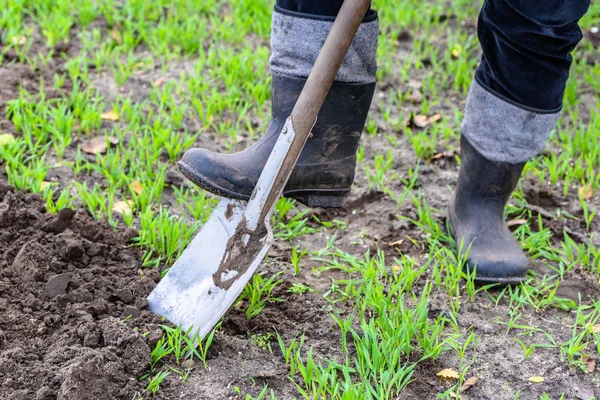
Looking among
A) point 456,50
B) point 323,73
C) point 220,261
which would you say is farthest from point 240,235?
point 456,50

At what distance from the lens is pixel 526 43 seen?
2.22m

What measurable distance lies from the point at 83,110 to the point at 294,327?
1.62 metres

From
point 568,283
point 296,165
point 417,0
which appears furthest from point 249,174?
point 417,0

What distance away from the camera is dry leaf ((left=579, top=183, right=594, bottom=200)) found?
3.01m

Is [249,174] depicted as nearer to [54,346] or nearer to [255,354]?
[255,354]

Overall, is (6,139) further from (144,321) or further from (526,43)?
(526,43)

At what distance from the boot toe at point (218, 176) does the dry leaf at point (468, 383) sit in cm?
81

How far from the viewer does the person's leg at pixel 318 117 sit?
2156mm

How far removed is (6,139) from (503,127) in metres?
1.94

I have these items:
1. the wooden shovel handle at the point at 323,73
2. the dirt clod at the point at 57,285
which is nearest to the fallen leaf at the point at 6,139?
the dirt clod at the point at 57,285

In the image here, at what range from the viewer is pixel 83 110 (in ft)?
10.8

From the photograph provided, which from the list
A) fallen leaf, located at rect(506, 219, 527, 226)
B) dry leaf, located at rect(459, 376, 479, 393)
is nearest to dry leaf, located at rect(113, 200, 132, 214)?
dry leaf, located at rect(459, 376, 479, 393)

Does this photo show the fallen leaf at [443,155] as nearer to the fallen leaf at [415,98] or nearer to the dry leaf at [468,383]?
the fallen leaf at [415,98]

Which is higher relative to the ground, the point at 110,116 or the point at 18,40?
the point at 18,40
